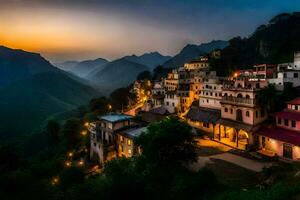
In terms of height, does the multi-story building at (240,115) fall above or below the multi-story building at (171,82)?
below

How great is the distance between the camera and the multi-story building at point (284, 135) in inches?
1287

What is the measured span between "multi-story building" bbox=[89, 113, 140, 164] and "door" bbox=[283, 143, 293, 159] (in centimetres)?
2693

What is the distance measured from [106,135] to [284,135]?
3101cm

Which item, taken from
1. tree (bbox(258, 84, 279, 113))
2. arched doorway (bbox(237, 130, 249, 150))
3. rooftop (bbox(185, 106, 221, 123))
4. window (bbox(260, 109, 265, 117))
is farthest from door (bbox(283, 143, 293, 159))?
rooftop (bbox(185, 106, 221, 123))

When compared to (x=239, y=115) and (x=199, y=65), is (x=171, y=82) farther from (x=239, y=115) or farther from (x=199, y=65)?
(x=239, y=115)

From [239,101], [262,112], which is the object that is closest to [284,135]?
[262,112]

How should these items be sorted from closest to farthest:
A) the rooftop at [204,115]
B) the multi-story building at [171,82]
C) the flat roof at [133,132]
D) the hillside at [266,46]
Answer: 1. the flat roof at [133,132]
2. the rooftop at [204,115]
3. the multi-story building at [171,82]
4. the hillside at [266,46]

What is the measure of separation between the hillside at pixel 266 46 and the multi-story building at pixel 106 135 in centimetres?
4036

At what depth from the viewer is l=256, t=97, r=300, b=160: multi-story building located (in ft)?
107

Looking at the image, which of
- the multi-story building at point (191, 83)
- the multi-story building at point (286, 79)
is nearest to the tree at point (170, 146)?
the multi-story building at point (286, 79)

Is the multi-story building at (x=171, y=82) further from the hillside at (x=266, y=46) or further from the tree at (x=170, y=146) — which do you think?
the tree at (x=170, y=146)

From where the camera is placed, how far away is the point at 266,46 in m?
94.1

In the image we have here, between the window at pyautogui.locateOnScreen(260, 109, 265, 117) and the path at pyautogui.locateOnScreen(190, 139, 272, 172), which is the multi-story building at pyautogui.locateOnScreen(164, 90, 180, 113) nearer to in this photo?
the path at pyautogui.locateOnScreen(190, 139, 272, 172)

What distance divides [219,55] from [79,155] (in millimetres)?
58911
